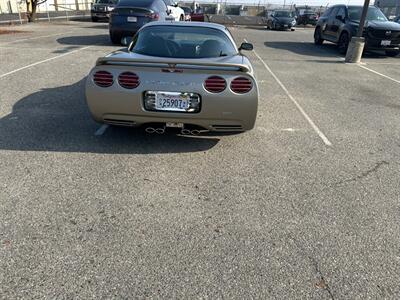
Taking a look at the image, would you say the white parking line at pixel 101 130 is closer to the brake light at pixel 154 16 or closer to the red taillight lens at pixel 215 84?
the red taillight lens at pixel 215 84

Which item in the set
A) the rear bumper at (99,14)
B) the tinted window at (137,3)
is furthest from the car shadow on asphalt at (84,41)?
the rear bumper at (99,14)

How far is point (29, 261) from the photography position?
2.44m

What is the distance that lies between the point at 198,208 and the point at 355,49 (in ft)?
33.6

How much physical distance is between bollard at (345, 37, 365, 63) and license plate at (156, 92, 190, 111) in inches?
370

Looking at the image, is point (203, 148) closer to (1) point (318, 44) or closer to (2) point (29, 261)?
(2) point (29, 261)

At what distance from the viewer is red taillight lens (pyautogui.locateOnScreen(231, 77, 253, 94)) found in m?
3.81

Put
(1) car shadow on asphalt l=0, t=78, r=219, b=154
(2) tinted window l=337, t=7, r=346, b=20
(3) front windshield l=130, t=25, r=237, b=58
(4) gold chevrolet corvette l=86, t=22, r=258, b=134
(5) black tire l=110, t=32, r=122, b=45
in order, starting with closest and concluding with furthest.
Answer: (4) gold chevrolet corvette l=86, t=22, r=258, b=134 → (1) car shadow on asphalt l=0, t=78, r=219, b=154 → (3) front windshield l=130, t=25, r=237, b=58 → (5) black tire l=110, t=32, r=122, b=45 → (2) tinted window l=337, t=7, r=346, b=20

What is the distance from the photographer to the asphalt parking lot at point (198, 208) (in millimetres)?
2357

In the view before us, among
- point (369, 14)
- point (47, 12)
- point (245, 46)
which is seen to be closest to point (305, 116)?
point (245, 46)

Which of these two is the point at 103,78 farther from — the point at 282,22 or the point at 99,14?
the point at 282,22

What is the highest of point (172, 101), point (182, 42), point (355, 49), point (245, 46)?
point (182, 42)

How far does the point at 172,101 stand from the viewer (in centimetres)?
383

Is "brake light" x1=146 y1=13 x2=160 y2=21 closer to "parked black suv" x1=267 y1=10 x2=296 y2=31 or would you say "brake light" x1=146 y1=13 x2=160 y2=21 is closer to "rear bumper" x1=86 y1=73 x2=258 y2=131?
"rear bumper" x1=86 y1=73 x2=258 y2=131

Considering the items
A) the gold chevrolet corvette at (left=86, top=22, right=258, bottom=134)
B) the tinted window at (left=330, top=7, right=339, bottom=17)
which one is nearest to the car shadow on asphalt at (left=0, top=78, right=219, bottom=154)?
the gold chevrolet corvette at (left=86, top=22, right=258, bottom=134)
